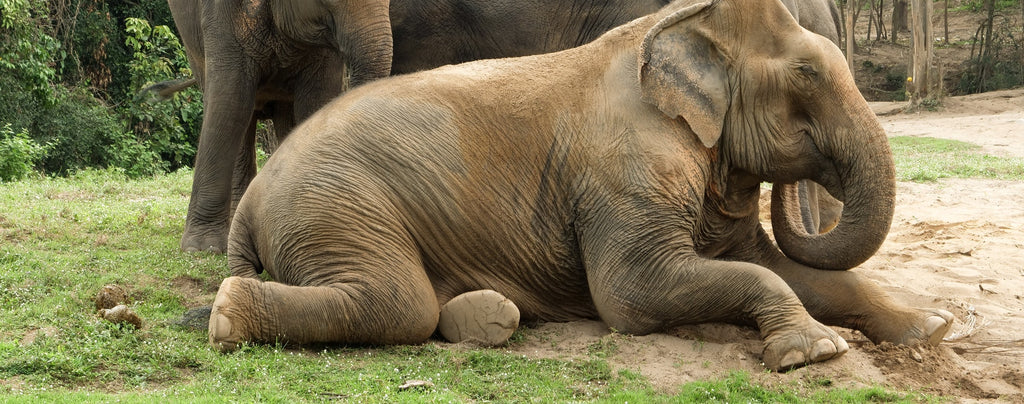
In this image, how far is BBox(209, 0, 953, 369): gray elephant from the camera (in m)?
5.30

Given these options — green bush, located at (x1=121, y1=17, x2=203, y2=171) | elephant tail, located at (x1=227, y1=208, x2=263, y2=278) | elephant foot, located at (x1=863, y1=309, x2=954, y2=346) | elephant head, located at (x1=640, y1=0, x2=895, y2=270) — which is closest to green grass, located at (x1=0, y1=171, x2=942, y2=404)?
elephant tail, located at (x1=227, y1=208, x2=263, y2=278)

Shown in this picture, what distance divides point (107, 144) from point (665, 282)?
12.7m

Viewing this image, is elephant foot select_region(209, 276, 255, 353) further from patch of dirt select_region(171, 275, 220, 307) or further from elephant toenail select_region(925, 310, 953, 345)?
elephant toenail select_region(925, 310, 953, 345)

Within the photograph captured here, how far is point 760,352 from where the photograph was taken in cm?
527

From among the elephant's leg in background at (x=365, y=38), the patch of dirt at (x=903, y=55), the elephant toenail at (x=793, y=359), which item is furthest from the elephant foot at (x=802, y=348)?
the patch of dirt at (x=903, y=55)

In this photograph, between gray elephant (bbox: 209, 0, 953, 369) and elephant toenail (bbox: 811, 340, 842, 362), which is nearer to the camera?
elephant toenail (bbox: 811, 340, 842, 362)

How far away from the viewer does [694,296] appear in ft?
17.7

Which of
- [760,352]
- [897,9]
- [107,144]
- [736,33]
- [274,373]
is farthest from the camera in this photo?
[897,9]

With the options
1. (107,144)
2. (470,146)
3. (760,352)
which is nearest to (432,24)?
(470,146)

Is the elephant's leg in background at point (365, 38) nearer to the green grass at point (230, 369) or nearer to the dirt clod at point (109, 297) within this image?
the green grass at point (230, 369)

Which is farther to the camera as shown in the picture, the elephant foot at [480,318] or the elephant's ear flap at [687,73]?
the elephant's ear flap at [687,73]

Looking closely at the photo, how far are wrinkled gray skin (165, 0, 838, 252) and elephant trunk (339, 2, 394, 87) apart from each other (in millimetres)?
717

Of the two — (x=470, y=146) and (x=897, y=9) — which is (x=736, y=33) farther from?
(x=897, y=9)

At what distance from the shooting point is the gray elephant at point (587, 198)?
5301 mm
